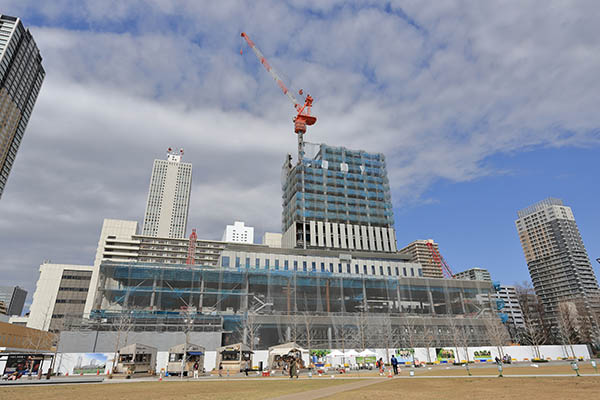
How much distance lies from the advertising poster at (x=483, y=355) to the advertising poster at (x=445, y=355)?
4185 millimetres

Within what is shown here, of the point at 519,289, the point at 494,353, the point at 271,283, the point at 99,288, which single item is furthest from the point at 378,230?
the point at 99,288

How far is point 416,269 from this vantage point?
108 m

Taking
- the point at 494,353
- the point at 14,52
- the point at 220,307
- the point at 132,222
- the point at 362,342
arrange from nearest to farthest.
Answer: the point at 494,353 < the point at 362,342 < the point at 220,307 < the point at 14,52 < the point at 132,222

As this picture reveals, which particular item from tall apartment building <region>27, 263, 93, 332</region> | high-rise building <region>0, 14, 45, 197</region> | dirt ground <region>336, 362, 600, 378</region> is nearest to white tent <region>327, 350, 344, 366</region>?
dirt ground <region>336, 362, 600, 378</region>

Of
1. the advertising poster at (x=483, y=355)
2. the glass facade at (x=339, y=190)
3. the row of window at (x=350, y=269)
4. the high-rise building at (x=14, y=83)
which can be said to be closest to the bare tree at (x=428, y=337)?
the advertising poster at (x=483, y=355)

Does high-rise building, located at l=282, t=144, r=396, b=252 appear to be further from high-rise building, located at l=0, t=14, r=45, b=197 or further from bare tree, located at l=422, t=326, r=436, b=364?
high-rise building, located at l=0, t=14, r=45, b=197

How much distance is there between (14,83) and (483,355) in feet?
461

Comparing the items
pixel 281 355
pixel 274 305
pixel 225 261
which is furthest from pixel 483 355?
pixel 225 261

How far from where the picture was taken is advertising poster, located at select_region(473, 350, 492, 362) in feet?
191

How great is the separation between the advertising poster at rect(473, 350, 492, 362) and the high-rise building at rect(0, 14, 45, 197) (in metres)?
132

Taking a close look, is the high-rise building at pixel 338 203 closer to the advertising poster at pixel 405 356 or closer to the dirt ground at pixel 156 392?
the advertising poster at pixel 405 356

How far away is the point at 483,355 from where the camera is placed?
193 feet

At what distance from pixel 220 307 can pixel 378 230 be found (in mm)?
Result: 63977

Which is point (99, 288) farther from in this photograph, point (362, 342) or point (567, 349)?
point (567, 349)
